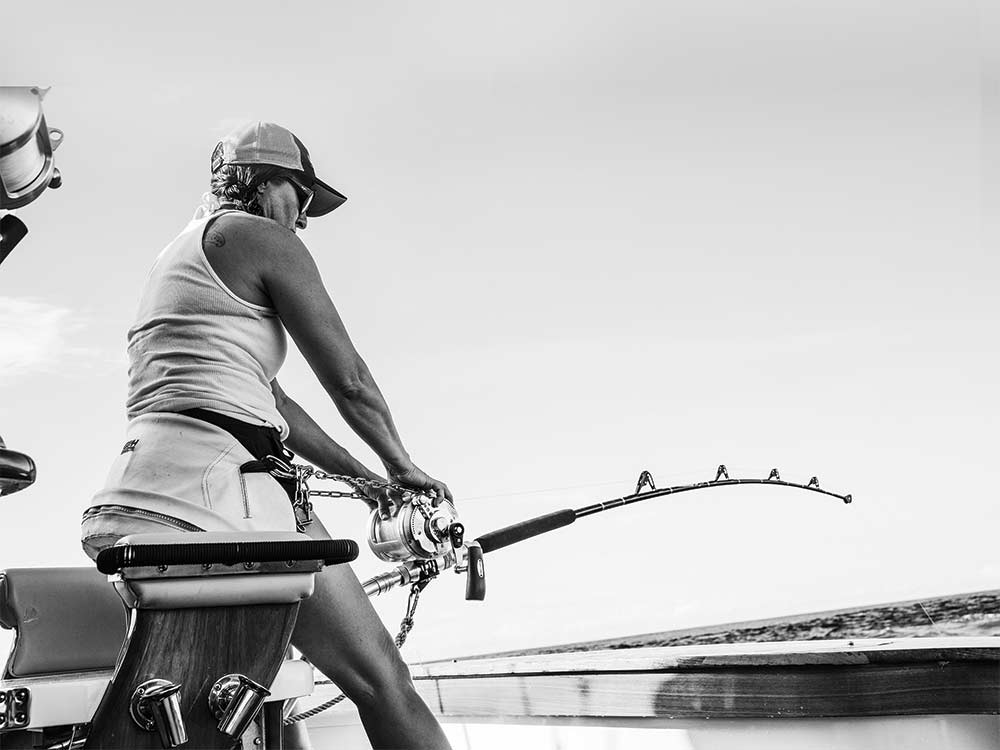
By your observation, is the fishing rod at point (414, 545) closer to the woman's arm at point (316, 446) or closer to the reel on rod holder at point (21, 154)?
the woman's arm at point (316, 446)

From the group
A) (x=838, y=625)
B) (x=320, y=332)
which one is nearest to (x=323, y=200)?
(x=320, y=332)

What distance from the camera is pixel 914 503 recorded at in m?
3.99

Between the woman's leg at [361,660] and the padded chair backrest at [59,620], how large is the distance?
0.78ft

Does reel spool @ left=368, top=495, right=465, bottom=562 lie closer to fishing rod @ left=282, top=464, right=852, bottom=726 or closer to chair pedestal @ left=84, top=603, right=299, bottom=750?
fishing rod @ left=282, top=464, right=852, bottom=726

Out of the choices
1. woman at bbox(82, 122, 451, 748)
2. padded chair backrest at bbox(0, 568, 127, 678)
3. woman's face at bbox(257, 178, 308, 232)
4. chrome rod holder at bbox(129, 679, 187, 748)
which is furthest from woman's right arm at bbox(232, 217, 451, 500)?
chrome rod holder at bbox(129, 679, 187, 748)

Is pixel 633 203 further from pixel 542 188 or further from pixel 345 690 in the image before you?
pixel 345 690

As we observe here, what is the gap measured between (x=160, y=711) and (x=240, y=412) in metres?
0.42

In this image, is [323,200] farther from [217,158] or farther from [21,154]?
[21,154]

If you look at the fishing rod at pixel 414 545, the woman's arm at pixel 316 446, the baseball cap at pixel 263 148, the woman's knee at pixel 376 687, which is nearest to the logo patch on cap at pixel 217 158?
the baseball cap at pixel 263 148

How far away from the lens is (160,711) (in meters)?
0.83

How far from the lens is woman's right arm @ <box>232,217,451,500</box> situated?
48.1 inches

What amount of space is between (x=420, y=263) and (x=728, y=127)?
5.21 feet

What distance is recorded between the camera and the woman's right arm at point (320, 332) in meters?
1.22

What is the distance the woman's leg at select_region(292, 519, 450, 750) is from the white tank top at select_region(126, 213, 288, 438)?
0.22 m
